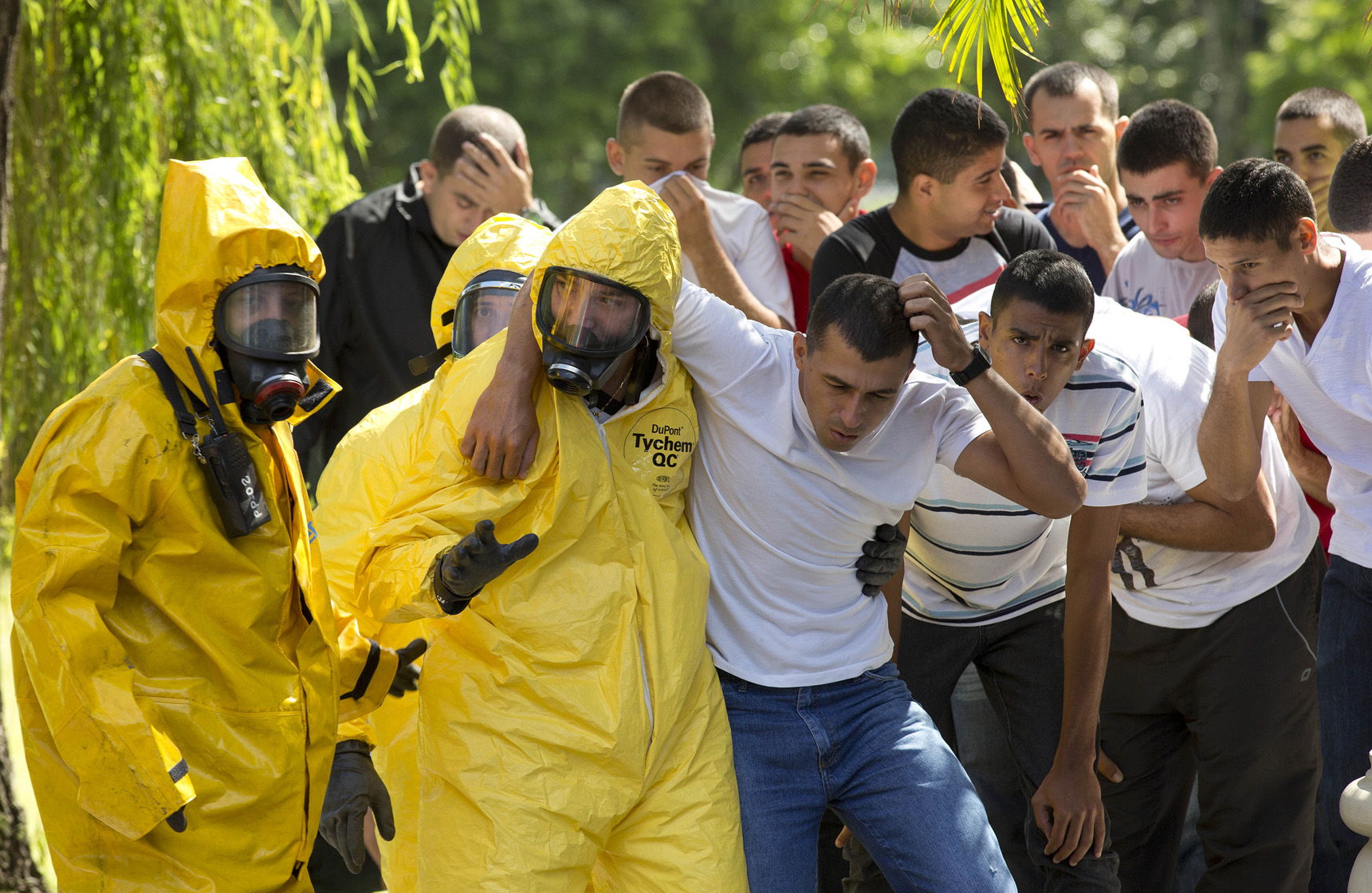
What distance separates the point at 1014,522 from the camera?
3443 millimetres

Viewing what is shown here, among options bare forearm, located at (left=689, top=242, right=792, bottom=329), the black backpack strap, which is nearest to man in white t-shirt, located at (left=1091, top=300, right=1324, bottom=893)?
bare forearm, located at (left=689, top=242, right=792, bottom=329)

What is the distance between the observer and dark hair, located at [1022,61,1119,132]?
523 centimetres

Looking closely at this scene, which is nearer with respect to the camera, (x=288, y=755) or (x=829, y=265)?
(x=288, y=755)

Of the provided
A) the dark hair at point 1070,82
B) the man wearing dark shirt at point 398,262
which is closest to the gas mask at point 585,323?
the man wearing dark shirt at point 398,262

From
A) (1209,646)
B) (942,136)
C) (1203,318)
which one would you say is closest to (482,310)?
(942,136)

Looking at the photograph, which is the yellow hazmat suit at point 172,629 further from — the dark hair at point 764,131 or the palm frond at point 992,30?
the dark hair at point 764,131

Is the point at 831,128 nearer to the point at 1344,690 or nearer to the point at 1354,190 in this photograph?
the point at 1354,190

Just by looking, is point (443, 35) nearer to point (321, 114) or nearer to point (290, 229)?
point (321, 114)

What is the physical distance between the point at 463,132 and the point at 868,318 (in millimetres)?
2300

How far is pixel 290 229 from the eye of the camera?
2.79m

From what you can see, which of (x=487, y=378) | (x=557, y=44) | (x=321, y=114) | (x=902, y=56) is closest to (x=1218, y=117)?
(x=902, y=56)

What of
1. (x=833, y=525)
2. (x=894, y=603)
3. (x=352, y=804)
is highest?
(x=833, y=525)

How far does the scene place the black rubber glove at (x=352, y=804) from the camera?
294 cm

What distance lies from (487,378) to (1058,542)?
1.70m
